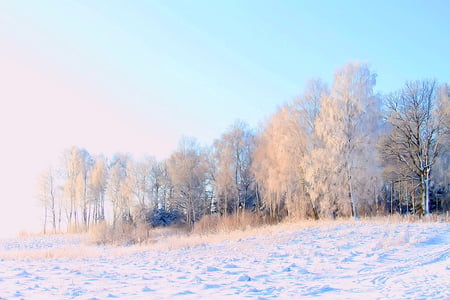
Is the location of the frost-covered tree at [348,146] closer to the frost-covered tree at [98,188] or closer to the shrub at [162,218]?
the shrub at [162,218]

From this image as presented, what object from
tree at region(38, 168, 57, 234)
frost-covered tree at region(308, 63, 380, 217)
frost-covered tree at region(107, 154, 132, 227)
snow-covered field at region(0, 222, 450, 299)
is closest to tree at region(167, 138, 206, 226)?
frost-covered tree at region(107, 154, 132, 227)

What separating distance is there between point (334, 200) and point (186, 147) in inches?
889

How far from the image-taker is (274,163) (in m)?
29.4

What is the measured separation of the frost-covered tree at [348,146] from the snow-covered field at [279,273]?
9403 mm

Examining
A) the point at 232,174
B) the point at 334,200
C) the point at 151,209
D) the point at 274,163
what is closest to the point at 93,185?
the point at 151,209

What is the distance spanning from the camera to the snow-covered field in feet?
20.1

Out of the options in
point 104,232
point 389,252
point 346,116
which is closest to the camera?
point 389,252

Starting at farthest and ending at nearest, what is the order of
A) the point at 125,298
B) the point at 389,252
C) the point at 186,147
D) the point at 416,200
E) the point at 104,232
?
1. the point at 186,147
2. the point at 416,200
3. the point at 104,232
4. the point at 389,252
5. the point at 125,298

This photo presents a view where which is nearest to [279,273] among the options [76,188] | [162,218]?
[162,218]

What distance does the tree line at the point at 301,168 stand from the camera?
23719 millimetres

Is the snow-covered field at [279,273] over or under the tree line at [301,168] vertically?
under

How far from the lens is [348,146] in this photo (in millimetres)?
23422

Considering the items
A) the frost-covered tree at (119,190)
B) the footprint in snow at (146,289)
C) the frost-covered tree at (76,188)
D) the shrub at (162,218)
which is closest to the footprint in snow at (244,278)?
the footprint in snow at (146,289)

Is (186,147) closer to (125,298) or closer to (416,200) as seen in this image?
(416,200)
